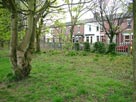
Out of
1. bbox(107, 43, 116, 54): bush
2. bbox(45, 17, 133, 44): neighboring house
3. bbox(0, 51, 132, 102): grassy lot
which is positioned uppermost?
bbox(45, 17, 133, 44): neighboring house

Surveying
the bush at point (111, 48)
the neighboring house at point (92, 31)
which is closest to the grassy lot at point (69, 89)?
the bush at point (111, 48)

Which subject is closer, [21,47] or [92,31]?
[21,47]

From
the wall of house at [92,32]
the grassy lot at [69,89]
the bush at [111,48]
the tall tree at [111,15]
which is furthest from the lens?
the wall of house at [92,32]

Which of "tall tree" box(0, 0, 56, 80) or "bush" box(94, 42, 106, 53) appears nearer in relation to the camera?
"tall tree" box(0, 0, 56, 80)

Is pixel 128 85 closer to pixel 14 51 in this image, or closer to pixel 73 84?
pixel 73 84

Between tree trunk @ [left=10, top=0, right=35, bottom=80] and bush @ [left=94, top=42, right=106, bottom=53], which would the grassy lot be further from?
bush @ [left=94, top=42, right=106, bottom=53]

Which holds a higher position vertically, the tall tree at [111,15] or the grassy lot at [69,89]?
the tall tree at [111,15]

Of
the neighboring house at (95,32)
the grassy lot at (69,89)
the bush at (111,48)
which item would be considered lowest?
the grassy lot at (69,89)

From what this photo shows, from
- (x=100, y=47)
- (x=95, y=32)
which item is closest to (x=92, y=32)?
(x=95, y=32)

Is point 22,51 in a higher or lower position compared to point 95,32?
lower

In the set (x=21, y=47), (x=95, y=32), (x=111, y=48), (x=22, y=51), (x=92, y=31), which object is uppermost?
(x=92, y=31)

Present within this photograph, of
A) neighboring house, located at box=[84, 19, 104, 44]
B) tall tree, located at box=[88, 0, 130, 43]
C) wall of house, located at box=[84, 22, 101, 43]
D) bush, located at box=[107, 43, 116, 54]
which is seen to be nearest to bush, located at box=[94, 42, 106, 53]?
bush, located at box=[107, 43, 116, 54]

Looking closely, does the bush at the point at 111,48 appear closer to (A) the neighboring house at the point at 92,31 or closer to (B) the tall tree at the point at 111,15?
(B) the tall tree at the point at 111,15

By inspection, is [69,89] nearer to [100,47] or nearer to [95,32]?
[100,47]
